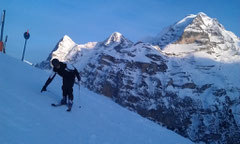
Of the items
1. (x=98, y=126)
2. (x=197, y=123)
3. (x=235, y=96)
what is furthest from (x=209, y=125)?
(x=98, y=126)

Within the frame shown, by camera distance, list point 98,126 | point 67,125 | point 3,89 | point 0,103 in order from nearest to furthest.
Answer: point 0,103
point 67,125
point 3,89
point 98,126

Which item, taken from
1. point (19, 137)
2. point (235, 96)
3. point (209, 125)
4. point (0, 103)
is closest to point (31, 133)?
point (19, 137)

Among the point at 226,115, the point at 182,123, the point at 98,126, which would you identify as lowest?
the point at 182,123

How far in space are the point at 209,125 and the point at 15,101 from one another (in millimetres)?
200168

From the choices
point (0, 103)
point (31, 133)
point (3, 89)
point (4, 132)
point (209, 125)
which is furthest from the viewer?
point (209, 125)

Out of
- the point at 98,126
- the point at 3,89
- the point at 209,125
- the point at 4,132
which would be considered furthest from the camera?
the point at 209,125

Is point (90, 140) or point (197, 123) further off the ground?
point (90, 140)

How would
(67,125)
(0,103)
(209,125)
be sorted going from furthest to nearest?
1. (209,125)
2. (67,125)
3. (0,103)

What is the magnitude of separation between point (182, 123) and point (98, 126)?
659ft

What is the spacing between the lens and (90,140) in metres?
7.71

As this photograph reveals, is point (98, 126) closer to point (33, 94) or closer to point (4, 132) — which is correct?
point (33, 94)

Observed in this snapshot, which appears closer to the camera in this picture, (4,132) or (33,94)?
(4,132)

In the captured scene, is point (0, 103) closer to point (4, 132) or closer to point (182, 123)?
point (4, 132)

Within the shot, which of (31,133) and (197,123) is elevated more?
(31,133)
